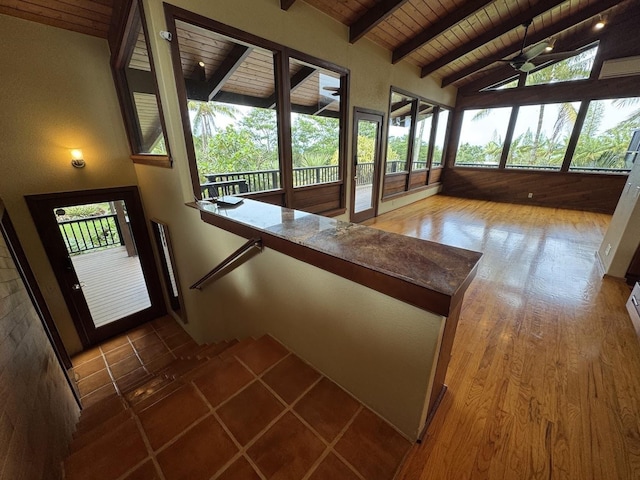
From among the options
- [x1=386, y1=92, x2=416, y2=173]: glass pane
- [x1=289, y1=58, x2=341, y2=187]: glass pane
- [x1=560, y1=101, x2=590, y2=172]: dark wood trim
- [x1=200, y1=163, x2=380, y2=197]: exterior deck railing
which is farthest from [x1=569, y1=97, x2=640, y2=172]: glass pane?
[x1=289, y1=58, x2=341, y2=187]: glass pane

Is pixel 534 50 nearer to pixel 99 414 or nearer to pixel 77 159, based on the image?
pixel 77 159

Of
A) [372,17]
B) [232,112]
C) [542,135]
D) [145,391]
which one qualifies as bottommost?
[145,391]

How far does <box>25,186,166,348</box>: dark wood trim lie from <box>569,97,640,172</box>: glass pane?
854 centimetres

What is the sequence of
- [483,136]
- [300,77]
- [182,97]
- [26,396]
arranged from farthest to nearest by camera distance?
[483,136]
[300,77]
[182,97]
[26,396]

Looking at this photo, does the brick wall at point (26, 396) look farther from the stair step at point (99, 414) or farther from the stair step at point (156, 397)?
the stair step at point (156, 397)

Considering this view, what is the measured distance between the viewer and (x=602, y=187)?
5.29m

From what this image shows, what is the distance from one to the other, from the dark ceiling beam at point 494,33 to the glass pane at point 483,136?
231 centimetres

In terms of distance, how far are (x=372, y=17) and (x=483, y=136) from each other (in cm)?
495

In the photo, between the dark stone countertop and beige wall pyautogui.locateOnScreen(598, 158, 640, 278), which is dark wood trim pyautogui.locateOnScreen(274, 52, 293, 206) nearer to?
the dark stone countertop

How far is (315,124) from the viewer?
14.9 ft

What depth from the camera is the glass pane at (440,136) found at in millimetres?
6484

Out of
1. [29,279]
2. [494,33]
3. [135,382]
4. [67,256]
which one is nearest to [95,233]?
[67,256]

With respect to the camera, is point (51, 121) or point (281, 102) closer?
point (51, 121)

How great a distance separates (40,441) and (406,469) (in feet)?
5.43
